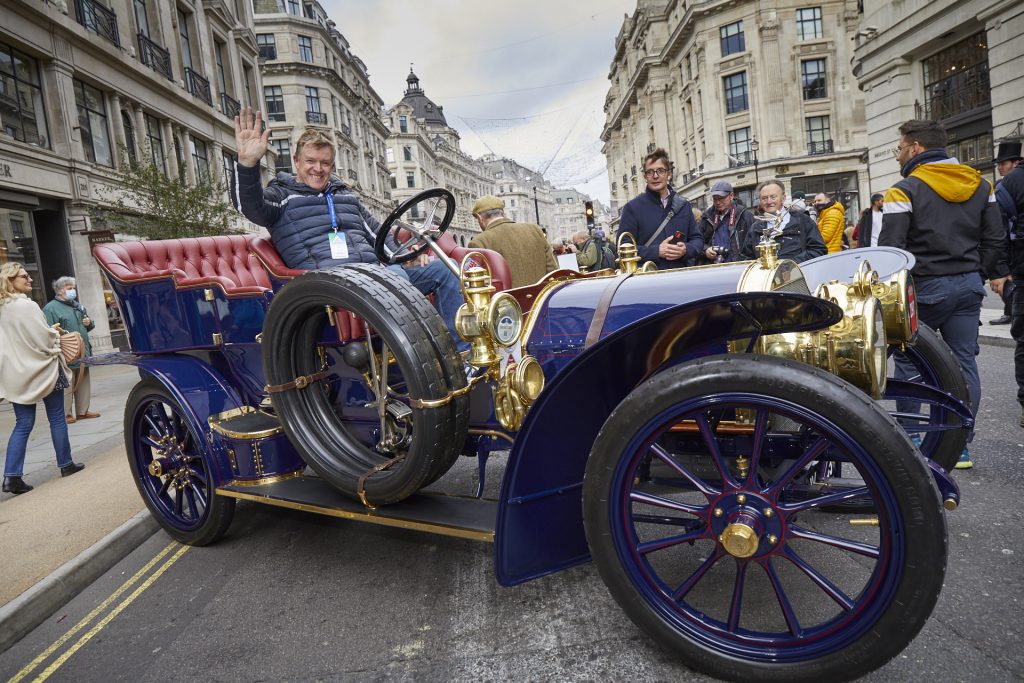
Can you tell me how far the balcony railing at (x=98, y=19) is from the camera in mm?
14188

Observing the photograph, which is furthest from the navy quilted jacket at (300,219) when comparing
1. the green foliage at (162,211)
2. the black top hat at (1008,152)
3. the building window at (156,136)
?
the building window at (156,136)

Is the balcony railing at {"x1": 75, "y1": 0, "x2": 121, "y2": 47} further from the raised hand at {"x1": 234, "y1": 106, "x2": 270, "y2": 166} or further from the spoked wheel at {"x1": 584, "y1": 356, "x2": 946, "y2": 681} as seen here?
the spoked wheel at {"x1": 584, "y1": 356, "x2": 946, "y2": 681}

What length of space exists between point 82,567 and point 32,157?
12.2m

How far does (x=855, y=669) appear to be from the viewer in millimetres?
1621

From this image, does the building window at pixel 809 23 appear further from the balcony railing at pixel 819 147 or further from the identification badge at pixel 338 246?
the identification badge at pixel 338 246

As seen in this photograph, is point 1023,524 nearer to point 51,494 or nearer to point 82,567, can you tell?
point 82,567

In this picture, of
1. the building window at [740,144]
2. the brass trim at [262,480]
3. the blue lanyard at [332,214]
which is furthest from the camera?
the building window at [740,144]

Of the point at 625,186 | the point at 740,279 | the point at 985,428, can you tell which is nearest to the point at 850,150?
the point at 625,186

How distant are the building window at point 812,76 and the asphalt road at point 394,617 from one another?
126 feet

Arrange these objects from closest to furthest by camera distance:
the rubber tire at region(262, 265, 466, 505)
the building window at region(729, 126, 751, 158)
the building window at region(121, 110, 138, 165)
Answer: the rubber tire at region(262, 265, 466, 505)
the building window at region(121, 110, 138, 165)
the building window at region(729, 126, 751, 158)

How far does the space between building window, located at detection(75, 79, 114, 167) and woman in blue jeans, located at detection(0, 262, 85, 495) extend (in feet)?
36.4

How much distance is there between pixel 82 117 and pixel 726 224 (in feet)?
49.1

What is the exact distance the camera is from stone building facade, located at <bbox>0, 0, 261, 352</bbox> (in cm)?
1185

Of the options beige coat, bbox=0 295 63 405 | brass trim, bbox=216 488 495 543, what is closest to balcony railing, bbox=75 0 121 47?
beige coat, bbox=0 295 63 405
